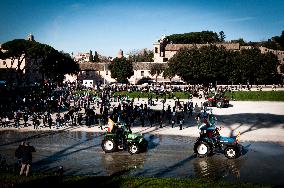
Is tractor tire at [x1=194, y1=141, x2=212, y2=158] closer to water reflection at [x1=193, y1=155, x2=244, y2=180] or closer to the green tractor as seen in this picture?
water reflection at [x1=193, y1=155, x2=244, y2=180]

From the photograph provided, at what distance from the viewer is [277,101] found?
50.4m

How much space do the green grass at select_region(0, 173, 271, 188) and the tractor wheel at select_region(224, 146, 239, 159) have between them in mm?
4579

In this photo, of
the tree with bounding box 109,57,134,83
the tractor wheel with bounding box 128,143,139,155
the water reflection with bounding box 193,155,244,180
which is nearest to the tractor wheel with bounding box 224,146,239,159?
the water reflection with bounding box 193,155,244,180

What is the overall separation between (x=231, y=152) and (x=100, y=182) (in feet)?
26.0

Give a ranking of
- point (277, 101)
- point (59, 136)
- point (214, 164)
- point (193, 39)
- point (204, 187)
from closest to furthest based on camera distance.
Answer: point (204, 187) < point (214, 164) < point (59, 136) < point (277, 101) < point (193, 39)

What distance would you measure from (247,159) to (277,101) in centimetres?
3524

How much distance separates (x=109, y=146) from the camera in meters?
19.8

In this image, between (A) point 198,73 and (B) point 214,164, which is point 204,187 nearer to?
(B) point 214,164

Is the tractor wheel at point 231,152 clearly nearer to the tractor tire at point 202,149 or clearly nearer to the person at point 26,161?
the tractor tire at point 202,149

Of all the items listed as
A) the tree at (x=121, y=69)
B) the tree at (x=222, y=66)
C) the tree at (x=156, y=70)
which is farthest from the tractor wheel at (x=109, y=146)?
the tree at (x=156, y=70)

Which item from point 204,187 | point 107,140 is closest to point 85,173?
point 107,140

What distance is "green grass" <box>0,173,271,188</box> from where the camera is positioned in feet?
42.4

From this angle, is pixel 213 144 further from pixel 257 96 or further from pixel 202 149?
pixel 257 96

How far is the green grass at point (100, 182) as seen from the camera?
1292 centimetres
